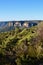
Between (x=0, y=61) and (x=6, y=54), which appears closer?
(x=0, y=61)

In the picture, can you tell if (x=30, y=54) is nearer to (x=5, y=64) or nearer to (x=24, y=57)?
(x=24, y=57)

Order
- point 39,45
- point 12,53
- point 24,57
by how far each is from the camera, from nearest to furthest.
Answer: point 24,57, point 12,53, point 39,45

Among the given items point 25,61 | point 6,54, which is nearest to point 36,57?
point 25,61

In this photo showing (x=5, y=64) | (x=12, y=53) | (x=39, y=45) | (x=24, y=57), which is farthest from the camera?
(x=39, y=45)

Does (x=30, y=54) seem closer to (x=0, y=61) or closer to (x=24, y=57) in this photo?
(x=24, y=57)

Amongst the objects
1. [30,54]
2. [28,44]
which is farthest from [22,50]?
[28,44]

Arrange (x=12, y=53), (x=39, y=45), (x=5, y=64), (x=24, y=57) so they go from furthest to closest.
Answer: (x=39, y=45)
(x=12, y=53)
(x=24, y=57)
(x=5, y=64)

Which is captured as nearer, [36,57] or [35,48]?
[36,57]

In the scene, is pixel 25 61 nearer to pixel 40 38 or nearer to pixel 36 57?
pixel 36 57
